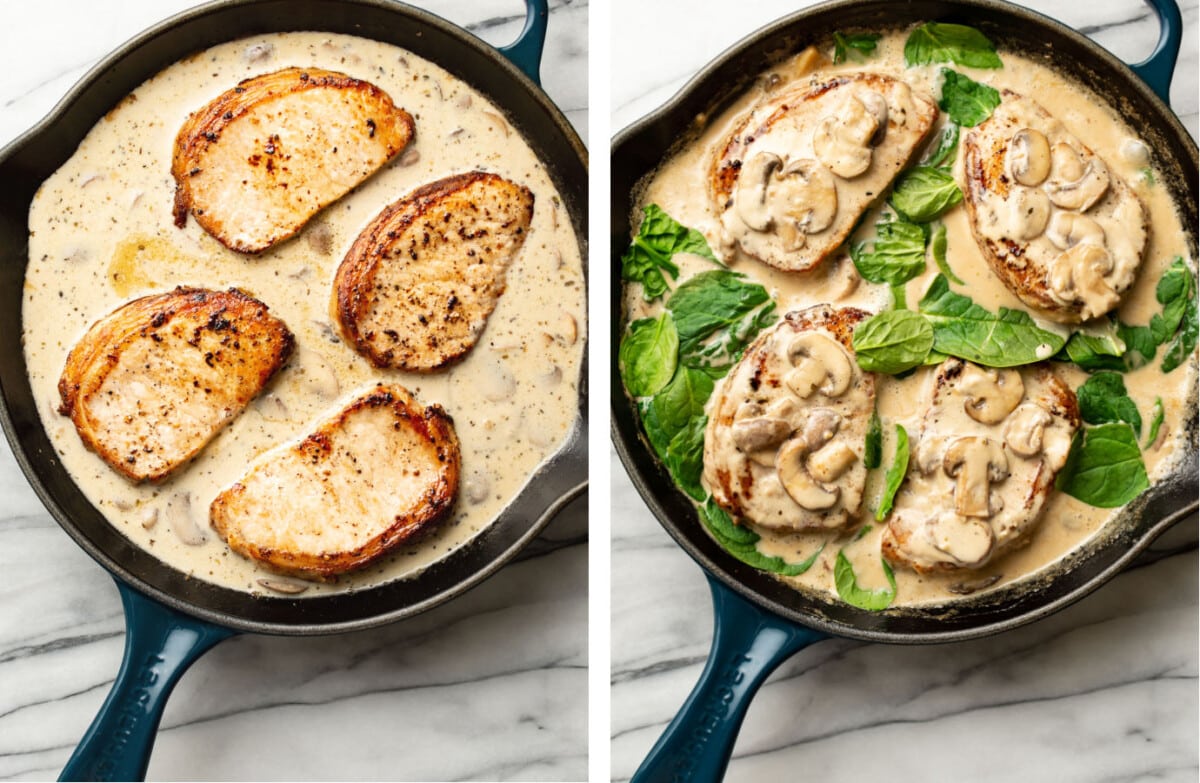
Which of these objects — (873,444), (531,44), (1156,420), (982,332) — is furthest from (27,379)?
(1156,420)

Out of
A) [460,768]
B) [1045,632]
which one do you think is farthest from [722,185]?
[460,768]

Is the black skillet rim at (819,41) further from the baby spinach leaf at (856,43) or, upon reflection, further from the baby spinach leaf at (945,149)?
the baby spinach leaf at (945,149)

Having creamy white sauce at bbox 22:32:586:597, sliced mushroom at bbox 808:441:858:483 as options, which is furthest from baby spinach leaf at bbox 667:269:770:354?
sliced mushroom at bbox 808:441:858:483

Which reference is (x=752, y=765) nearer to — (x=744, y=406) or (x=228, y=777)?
(x=744, y=406)

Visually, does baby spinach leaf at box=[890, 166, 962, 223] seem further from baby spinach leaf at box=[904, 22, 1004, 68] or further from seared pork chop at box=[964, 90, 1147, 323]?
baby spinach leaf at box=[904, 22, 1004, 68]

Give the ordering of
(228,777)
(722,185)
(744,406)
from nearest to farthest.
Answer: (744,406)
(722,185)
(228,777)

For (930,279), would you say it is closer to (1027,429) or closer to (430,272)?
(1027,429)
